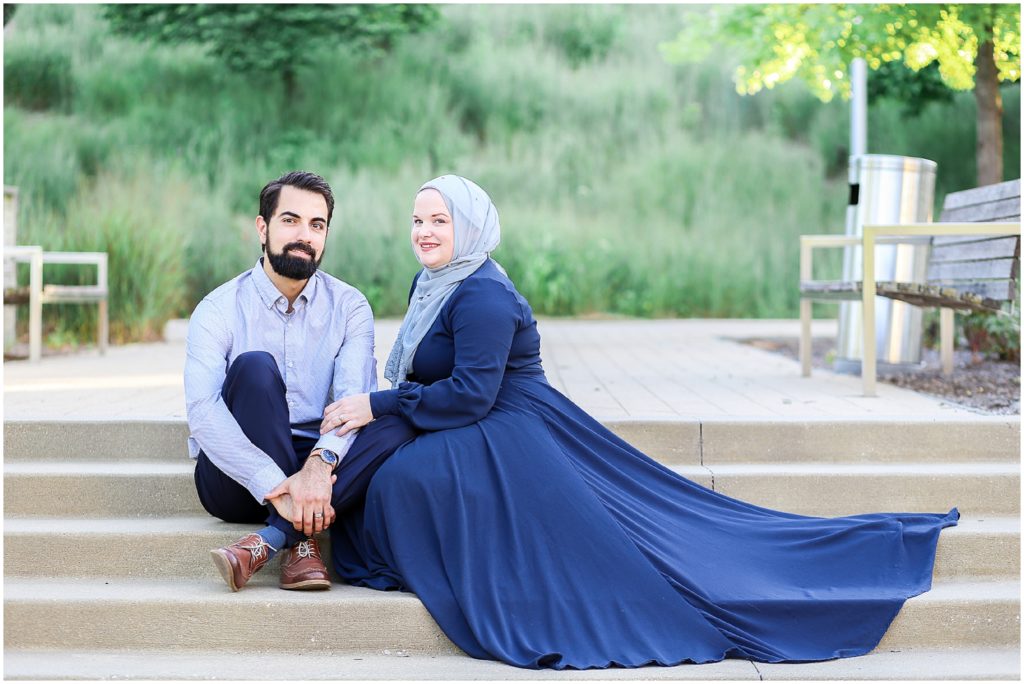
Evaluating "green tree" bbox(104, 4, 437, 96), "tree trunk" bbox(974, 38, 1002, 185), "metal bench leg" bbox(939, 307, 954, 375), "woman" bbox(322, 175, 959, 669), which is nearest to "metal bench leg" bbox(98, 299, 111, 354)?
"woman" bbox(322, 175, 959, 669)

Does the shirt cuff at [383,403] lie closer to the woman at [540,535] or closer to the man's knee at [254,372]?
the woman at [540,535]

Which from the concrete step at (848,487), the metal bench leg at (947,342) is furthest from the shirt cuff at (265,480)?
the metal bench leg at (947,342)

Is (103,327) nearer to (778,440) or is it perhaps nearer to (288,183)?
(288,183)

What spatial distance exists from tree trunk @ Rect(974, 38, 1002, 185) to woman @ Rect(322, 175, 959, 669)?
638 centimetres

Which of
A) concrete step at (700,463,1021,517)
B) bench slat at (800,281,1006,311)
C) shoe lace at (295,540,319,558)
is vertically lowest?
shoe lace at (295,540,319,558)

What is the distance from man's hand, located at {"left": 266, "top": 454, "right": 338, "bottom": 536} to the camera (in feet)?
9.70

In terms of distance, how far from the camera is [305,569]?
3.01 meters

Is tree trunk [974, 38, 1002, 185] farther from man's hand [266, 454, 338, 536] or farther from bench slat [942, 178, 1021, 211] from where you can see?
man's hand [266, 454, 338, 536]

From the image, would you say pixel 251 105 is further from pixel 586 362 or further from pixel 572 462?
pixel 572 462

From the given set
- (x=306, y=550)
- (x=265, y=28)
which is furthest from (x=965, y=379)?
(x=265, y=28)

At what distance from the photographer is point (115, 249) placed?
8.09 m

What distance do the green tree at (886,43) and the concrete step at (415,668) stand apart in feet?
20.1

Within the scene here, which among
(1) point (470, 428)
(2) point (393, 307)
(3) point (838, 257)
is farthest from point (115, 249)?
(3) point (838, 257)

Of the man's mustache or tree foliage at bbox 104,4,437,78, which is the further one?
tree foliage at bbox 104,4,437,78
